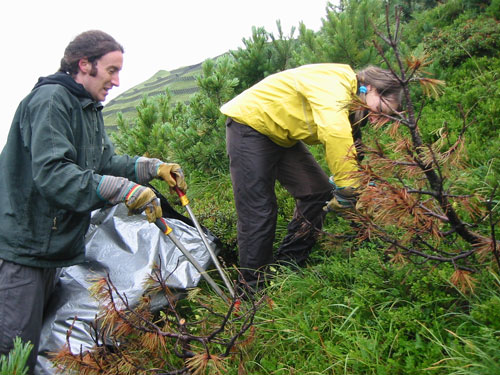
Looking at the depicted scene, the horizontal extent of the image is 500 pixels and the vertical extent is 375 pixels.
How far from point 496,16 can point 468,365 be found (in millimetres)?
5190

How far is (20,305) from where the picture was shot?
6.98ft

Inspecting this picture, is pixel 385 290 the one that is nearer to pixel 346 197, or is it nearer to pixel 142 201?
pixel 346 197

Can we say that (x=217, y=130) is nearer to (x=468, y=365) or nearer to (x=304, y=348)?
(x=304, y=348)

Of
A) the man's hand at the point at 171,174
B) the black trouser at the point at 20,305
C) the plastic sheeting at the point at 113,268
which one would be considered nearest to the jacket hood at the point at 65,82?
the man's hand at the point at 171,174

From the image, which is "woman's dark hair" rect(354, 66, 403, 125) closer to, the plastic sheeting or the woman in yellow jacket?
the woman in yellow jacket

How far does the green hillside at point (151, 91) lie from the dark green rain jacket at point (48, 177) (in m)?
12.9

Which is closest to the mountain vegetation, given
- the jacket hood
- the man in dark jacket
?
the man in dark jacket

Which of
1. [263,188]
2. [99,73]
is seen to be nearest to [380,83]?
[263,188]

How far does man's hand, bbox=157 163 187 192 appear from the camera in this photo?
271cm

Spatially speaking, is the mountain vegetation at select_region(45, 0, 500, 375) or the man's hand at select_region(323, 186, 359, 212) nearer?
the mountain vegetation at select_region(45, 0, 500, 375)

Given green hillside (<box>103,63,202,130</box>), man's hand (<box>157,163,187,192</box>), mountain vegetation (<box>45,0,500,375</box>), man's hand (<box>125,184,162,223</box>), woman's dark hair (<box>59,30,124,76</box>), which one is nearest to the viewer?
mountain vegetation (<box>45,0,500,375</box>)

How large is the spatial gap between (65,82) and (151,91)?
55.7ft

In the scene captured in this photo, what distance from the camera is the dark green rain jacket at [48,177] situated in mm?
2008

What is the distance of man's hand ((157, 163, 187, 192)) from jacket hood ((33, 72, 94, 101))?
0.69m
